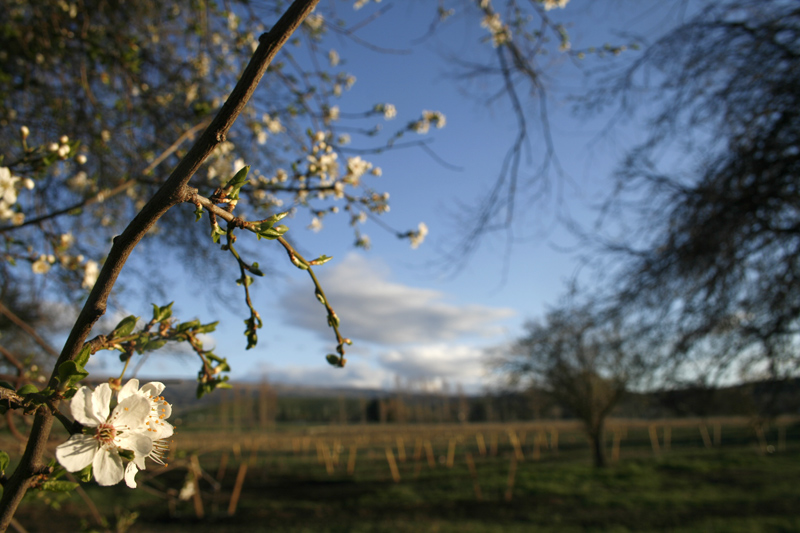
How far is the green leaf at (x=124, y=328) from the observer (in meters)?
0.81

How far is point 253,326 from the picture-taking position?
3.15 feet

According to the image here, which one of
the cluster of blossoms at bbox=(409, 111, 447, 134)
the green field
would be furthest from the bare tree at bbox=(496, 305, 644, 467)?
the cluster of blossoms at bbox=(409, 111, 447, 134)

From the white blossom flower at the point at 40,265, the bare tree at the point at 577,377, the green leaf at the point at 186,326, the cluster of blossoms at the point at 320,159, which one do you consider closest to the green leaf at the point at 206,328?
the green leaf at the point at 186,326

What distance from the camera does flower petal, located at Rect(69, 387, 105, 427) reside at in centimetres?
60

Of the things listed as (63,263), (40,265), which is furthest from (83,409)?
(63,263)

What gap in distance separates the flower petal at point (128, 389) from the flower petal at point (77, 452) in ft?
0.19

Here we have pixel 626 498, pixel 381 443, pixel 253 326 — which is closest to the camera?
pixel 253 326

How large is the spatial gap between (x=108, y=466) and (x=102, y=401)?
9 cm

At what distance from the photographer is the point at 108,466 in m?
0.64

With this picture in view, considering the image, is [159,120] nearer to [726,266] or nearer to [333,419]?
[726,266]

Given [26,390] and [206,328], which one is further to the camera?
[206,328]

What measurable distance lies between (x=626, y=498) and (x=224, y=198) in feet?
44.1

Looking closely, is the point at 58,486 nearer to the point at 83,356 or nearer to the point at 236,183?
the point at 83,356

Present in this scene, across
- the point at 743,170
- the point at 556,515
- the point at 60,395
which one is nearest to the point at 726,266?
the point at 743,170
